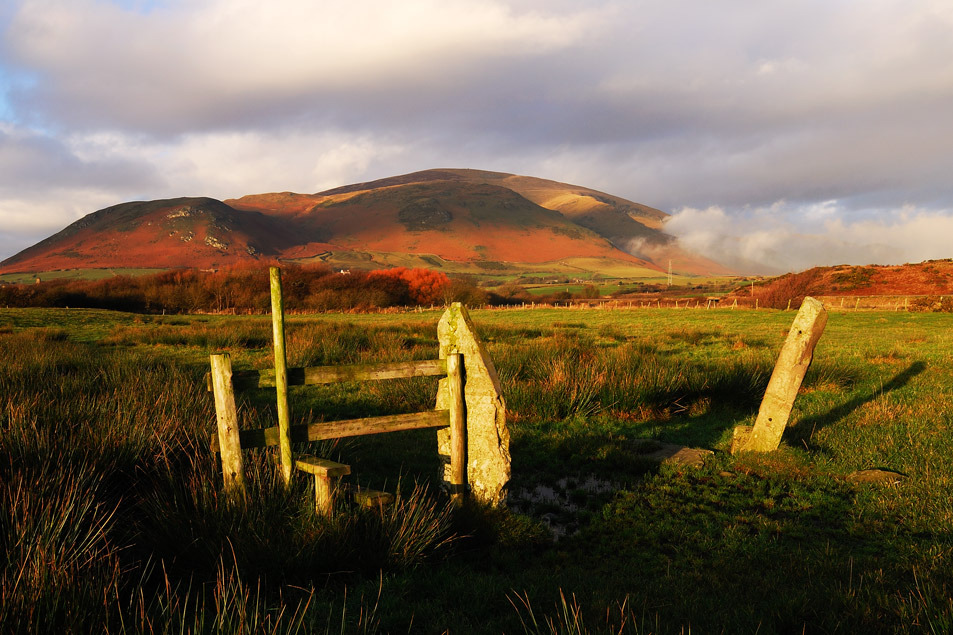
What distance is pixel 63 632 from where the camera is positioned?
9.39ft

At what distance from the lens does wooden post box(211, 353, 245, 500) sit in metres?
4.54

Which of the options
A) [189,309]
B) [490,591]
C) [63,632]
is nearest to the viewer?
[63,632]

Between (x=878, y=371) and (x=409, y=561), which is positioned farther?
(x=878, y=371)

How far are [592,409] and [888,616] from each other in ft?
22.0

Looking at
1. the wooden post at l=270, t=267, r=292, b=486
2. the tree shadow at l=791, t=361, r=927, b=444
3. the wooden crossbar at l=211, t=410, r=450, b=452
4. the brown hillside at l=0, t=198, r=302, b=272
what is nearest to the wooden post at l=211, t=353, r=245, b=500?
the wooden crossbar at l=211, t=410, r=450, b=452

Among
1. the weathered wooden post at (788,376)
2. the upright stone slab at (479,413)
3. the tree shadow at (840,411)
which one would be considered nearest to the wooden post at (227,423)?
the upright stone slab at (479,413)

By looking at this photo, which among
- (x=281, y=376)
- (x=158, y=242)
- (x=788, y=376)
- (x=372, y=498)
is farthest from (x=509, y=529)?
(x=158, y=242)

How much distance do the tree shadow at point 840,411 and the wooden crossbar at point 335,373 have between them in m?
6.02

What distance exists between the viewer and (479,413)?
557 centimetres

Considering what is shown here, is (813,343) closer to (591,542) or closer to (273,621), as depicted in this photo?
(591,542)

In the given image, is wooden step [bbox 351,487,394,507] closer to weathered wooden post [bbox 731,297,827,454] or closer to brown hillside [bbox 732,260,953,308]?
weathered wooden post [bbox 731,297,827,454]

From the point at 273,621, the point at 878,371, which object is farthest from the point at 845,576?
the point at 878,371

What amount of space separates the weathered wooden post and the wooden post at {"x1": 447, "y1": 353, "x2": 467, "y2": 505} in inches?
183

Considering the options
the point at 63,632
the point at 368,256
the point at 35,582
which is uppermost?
the point at 368,256
